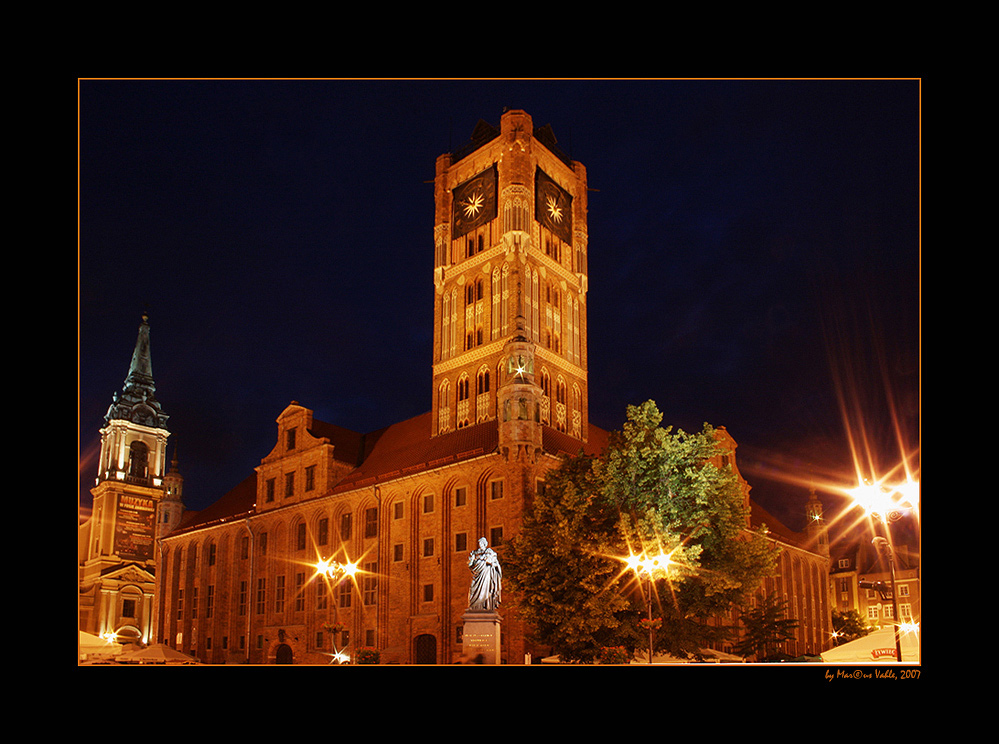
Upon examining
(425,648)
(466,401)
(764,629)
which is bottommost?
(425,648)

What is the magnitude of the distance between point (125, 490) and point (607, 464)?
8051cm

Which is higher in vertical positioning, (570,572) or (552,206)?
(552,206)

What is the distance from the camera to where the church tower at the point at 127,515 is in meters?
95.5

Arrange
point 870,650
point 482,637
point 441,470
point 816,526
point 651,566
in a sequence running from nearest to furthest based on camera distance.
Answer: point 870,650 → point 651,566 → point 482,637 → point 441,470 → point 816,526

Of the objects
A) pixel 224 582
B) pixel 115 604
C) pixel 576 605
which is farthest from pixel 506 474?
pixel 115 604

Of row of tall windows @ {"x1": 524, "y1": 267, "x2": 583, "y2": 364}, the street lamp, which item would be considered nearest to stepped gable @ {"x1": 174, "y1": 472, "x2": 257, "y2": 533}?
row of tall windows @ {"x1": 524, "y1": 267, "x2": 583, "y2": 364}

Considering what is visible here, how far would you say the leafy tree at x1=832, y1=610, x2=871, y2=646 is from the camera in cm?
7762

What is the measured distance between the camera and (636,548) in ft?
112

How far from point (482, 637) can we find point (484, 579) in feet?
7.87

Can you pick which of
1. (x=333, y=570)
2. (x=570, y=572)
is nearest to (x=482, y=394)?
(x=333, y=570)

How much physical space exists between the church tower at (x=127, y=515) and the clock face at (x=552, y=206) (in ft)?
175

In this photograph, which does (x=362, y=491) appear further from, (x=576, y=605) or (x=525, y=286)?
(x=576, y=605)

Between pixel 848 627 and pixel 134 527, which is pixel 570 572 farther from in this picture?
pixel 134 527
